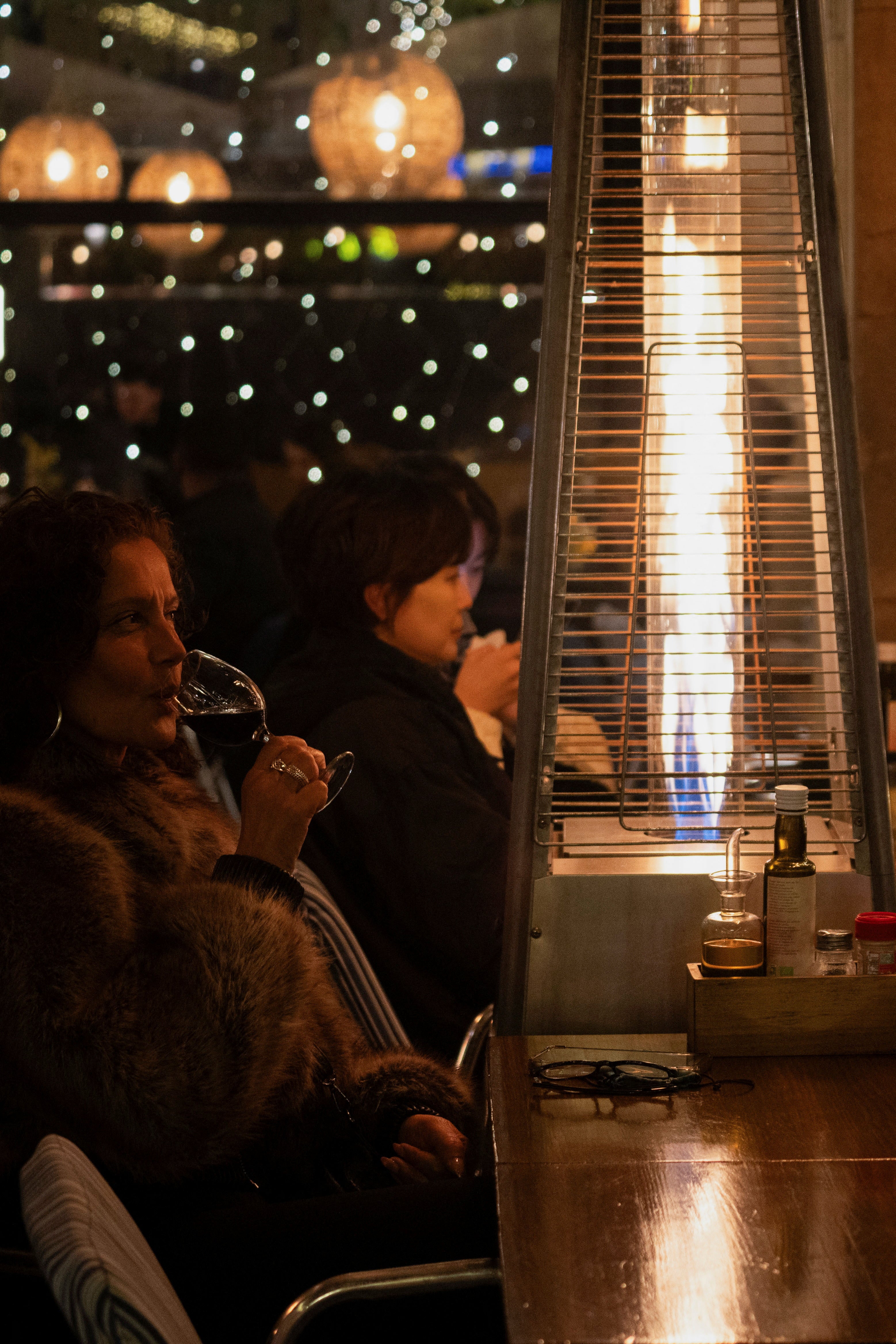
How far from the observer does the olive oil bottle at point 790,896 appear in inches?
66.2

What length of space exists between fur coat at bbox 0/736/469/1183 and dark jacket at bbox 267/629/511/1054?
0.70 meters

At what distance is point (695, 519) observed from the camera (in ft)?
6.63

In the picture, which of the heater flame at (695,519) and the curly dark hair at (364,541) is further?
the curly dark hair at (364,541)

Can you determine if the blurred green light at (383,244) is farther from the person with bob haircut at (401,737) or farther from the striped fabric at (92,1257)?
the striped fabric at (92,1257)

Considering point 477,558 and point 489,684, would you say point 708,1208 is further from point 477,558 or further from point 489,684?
point 477,558

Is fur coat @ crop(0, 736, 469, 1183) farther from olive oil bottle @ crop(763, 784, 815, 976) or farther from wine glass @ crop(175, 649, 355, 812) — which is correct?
olive oil bottle @ crop(763, 784, 815, 976)

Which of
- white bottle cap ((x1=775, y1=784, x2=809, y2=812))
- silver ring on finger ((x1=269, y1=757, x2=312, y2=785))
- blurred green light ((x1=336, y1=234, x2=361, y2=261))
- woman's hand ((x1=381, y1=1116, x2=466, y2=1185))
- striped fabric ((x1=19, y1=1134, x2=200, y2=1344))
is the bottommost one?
striped fabric ((x1=19, y1=1134, x2=200, y2=1344))

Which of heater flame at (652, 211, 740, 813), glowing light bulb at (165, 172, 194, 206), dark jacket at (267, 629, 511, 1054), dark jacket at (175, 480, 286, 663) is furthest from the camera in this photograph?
glowing light bulb at (165, 172, 194, 206)

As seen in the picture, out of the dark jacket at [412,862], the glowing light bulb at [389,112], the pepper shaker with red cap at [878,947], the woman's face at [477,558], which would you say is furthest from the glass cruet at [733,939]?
the glowing light bulb at [389,112]

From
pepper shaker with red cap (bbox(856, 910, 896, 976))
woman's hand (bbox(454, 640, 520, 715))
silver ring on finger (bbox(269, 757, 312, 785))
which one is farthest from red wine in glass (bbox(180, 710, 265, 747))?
woman's hand (bbox(454, 640, 520, 715))

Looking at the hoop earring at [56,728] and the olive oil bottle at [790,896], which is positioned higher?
the hoop earring at [56,728]

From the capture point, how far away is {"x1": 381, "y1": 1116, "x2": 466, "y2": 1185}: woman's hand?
6.07 feet

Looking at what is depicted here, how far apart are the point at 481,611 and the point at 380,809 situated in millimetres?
2177

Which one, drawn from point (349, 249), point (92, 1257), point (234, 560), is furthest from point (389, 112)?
point (92, 1257)
